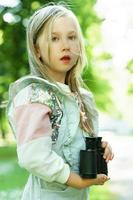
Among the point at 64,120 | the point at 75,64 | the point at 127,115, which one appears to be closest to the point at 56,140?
the point at 64,120

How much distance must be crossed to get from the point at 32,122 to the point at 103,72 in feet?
4.09

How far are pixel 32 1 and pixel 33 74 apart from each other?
1.22 meters

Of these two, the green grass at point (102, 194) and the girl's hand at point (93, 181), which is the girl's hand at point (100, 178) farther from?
the green grass at point (102, 194)

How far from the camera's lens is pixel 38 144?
0.95m

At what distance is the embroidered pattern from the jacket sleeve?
0.04 feet

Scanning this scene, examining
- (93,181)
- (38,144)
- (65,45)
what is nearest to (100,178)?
(93,181)

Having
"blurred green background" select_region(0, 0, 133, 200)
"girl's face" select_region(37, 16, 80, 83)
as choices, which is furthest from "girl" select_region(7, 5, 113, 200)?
"blurred green background" select_region(0, 0, 133, 200)

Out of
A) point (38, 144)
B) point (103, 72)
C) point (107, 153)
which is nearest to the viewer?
point (38, 144)

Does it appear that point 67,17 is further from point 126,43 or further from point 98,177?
point 126,43

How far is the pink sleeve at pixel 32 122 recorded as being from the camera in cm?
95

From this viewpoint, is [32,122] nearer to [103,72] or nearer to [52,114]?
[52,114]

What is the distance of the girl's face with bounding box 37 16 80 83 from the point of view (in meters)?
1.03

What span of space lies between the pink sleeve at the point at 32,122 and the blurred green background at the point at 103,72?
3.87 ft

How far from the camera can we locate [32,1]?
2.21 metres
